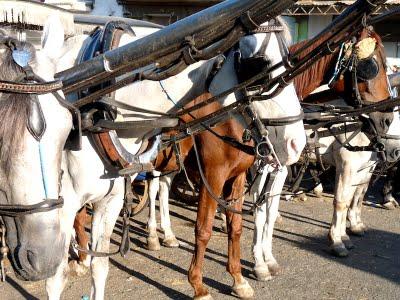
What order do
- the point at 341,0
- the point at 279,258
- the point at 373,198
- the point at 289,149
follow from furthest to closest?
the point at 341,0 → the point at 373,198 → the point at 279,258 → the point at 289,149

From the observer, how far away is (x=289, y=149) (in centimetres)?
382

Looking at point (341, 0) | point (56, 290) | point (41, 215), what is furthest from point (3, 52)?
point (341, 0)

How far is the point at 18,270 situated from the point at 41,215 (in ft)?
0.88

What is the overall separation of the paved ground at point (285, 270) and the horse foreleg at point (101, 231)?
100 centimetres

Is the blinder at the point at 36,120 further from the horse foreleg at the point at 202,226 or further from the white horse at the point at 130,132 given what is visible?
the horse foreleg at the point at 202,226

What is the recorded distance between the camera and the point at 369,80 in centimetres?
513

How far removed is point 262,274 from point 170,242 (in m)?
1.43

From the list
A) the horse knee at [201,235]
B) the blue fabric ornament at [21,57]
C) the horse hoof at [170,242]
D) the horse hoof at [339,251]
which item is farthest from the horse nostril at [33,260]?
the horse hoof at [339,251]

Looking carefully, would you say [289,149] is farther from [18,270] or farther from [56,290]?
[18,270]

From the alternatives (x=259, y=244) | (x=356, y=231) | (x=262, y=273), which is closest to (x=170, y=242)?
(x=259, y=244)

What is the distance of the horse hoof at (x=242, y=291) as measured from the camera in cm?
473

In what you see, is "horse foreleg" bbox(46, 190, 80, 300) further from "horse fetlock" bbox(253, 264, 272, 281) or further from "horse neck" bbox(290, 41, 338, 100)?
"horse neck" bbox(290, 41, 338, 100)

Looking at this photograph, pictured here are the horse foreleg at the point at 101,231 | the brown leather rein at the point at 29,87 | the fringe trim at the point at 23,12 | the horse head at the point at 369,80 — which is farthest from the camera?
the horse head at the point at 369,80

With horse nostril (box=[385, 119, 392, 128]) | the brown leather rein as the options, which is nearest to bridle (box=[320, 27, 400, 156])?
horse nostril (box=[385, 119, 392, 128])
